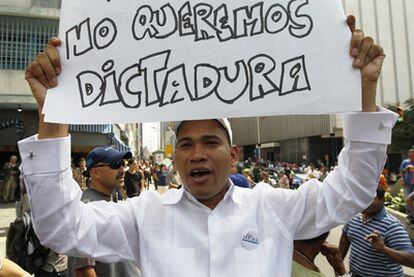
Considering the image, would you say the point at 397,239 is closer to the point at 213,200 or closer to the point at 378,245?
the point at 378,245

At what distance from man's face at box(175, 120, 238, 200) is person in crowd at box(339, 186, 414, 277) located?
181cm

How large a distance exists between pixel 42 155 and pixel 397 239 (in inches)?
110

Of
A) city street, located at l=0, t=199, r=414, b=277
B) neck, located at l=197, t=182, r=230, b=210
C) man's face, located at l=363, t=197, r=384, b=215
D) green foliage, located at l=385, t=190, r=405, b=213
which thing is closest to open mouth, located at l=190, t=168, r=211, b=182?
neck, located at l=197, t=182, r=230, b=210

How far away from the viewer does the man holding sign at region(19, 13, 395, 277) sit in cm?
145

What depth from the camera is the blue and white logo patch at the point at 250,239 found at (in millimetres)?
1547

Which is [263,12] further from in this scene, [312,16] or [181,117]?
[181,117]

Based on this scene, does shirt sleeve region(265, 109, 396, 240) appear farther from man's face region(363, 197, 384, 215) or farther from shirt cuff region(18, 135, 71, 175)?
man's face region(363, 197, 384, 215)

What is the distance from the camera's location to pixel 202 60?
64.7 inches

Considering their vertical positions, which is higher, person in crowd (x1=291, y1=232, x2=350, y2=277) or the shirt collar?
the shirt collar

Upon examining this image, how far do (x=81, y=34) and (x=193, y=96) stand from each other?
1.90ft

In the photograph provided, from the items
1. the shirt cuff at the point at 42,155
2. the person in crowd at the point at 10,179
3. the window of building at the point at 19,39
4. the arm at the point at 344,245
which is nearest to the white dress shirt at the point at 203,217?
the shirt cuff at the point at 42,155

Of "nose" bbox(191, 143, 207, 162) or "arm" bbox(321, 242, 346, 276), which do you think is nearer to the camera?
"nose" bbox(191, 143, 207, 162)

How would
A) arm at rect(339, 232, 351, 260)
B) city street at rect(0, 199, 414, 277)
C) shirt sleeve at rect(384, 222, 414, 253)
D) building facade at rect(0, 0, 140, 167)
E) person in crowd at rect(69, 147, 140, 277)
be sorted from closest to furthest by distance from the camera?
shirt sleeve at rect(384, 222, 414, 253)
person in crowd at rect(69, 147, 140, 277)
arm at rect(339, 232, 351, 260)
city street at rect(0, 199, 414, 277)
building facade at rect(0, 0, 140, 167)

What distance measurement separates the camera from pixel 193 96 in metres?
1.61
